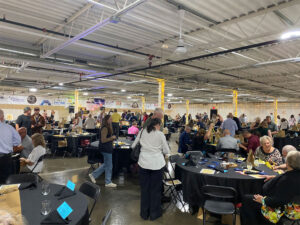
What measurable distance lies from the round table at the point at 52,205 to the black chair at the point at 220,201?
4.64 feet

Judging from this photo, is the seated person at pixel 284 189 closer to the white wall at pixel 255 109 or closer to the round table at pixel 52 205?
the round table at pixel 52 205

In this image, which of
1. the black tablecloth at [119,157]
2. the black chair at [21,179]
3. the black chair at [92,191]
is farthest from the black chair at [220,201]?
the black tablecloth at [119,157]

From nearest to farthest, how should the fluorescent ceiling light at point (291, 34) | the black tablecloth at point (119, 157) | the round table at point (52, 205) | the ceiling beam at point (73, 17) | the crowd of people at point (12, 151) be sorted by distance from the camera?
the round table at point (52, 205), the crowd of people at point (12, 151), the fluorescent ceiling light at point (291, 34), the ceiling beam at point (73, 17), the black tablecloth at point (119, 157)

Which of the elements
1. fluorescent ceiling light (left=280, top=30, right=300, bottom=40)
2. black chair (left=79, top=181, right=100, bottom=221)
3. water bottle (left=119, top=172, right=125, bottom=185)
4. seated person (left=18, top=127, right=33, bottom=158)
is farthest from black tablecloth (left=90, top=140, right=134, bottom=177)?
fluorescent ceiling light (left=280, top=30, right=300, bottom=40)

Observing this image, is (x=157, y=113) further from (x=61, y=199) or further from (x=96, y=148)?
(x=96, y=148)

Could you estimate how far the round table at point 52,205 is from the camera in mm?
1647

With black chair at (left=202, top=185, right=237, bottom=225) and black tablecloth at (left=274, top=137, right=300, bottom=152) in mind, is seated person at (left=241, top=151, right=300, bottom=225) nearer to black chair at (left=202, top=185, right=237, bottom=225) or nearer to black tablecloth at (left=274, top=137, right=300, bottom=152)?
black chair at (left=202, top=185, right=237, bottom=225)

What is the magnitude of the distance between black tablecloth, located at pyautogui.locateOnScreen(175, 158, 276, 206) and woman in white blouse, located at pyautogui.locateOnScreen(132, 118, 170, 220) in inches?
17.5

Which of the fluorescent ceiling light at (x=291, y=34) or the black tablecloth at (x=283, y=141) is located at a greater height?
the fluorescent ceiling light at (x=291, y=34)

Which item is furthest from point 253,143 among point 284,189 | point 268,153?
point 284,189

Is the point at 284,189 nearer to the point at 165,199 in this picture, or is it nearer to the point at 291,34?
the point at 165,199

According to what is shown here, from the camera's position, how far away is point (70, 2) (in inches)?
146

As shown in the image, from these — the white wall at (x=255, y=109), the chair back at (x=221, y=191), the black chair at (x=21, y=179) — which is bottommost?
the chair back at (x=221, y=191)

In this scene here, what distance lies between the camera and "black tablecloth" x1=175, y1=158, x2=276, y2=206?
9.20 feet
